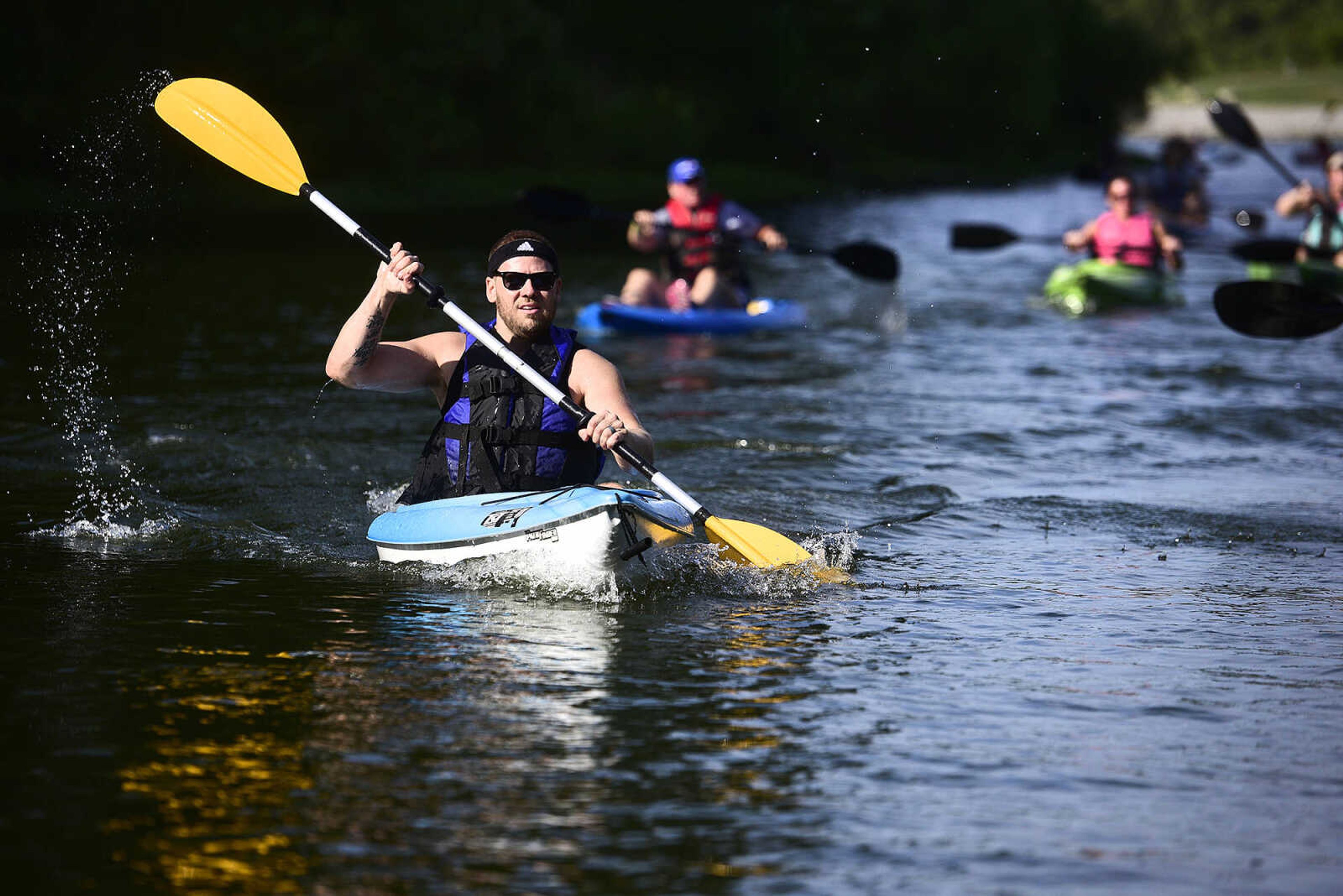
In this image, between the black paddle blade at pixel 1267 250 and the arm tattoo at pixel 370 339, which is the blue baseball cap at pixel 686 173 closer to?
the black paddle blade at pixel 1267 250

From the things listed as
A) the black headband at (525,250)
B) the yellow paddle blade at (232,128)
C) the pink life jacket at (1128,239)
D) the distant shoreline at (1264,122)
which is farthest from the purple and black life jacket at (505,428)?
the distant shoreline at (1264,122)

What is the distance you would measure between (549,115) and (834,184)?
39.5 feet

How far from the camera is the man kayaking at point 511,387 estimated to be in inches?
253

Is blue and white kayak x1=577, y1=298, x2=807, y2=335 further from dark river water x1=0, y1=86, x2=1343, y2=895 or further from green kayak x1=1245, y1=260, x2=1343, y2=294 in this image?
green kayak x1=1245, y1=260, x2=1343, y2=294

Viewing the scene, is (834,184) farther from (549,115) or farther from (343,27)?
(343,27)

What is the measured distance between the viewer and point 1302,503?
8516mm

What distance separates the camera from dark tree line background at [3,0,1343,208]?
87.8 feet

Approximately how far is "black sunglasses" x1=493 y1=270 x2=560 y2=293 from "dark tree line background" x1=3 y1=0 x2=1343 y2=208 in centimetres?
958

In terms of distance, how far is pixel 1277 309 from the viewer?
34.3 ft

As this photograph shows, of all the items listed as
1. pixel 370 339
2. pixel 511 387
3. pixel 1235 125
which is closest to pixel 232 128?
pixel 370 339

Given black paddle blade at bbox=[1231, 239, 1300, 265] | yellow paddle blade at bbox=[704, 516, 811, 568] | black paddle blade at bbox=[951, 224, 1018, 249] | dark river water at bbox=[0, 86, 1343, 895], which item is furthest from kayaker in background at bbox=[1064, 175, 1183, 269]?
yellow paddle blade at bbox=[704, 516, 811, 568]

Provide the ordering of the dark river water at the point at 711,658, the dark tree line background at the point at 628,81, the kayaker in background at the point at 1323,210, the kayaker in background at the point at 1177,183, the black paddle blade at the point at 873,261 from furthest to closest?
the dark tree line background at the point at 628,81, the kayaker in background at the point at 1177,183, the kayaker in background at the point at 1323,210, the black paddle blade at the point at 873,261, the dark river water at the point at 711,658

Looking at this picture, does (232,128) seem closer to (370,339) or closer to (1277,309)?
(370,339)

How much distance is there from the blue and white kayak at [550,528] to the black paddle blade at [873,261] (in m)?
7.86
